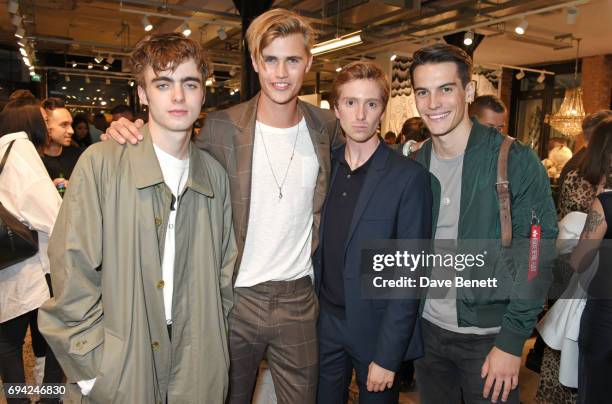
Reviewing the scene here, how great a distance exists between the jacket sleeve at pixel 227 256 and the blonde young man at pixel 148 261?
6cm

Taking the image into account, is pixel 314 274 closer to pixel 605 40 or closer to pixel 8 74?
pixel 605 40

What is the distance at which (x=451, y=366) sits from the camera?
1.91 m

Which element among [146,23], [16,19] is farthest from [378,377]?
[16,19]

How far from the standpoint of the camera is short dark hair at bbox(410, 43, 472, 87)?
183cm

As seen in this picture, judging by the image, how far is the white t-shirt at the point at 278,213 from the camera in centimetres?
194

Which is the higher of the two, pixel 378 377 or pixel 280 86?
pixel 280 86

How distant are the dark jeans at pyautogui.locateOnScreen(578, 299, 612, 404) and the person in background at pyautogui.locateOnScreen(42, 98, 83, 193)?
3206 mm

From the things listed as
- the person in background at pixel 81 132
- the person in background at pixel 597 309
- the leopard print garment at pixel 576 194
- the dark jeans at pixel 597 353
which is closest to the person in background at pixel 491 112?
the leopard print garment at pixel 576 194

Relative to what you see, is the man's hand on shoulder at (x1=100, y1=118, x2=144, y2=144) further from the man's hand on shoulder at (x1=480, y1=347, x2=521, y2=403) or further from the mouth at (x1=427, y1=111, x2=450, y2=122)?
the man's hand on shoulder at (x1=480, y1=347, x2=521, y2=403)

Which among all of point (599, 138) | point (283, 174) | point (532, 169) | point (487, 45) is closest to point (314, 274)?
point (283, 174)

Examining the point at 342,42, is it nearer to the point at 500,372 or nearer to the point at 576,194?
the point at 576,194

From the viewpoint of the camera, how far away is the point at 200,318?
1.62 meters

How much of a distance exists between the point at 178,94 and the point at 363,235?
832 mm

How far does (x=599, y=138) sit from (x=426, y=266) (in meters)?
1.45
